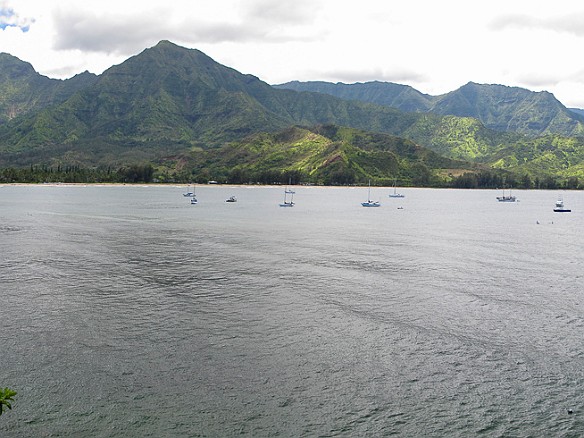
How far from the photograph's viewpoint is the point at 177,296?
68.2 meters

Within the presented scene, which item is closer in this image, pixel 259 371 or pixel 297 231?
pixel 259 371

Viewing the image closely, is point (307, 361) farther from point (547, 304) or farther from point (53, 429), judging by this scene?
point (547, 304)

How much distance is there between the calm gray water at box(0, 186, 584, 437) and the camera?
1407 inches

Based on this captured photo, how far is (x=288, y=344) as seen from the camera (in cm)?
5053

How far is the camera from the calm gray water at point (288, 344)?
3575 cm

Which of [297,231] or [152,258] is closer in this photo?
[152,258]

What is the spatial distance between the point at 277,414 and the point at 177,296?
1377 inches

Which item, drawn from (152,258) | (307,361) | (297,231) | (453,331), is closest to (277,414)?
(307,361)

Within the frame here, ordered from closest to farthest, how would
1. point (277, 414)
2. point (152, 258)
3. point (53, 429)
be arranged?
point (53, 429)
point (277, 414)
point (152, 258)

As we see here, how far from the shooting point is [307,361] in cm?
4622

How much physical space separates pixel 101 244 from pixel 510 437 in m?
101

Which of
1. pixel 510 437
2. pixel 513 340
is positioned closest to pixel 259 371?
pixel 510 437

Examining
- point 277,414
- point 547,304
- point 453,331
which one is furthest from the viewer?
point 547,304

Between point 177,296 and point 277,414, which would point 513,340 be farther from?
point 177,296
